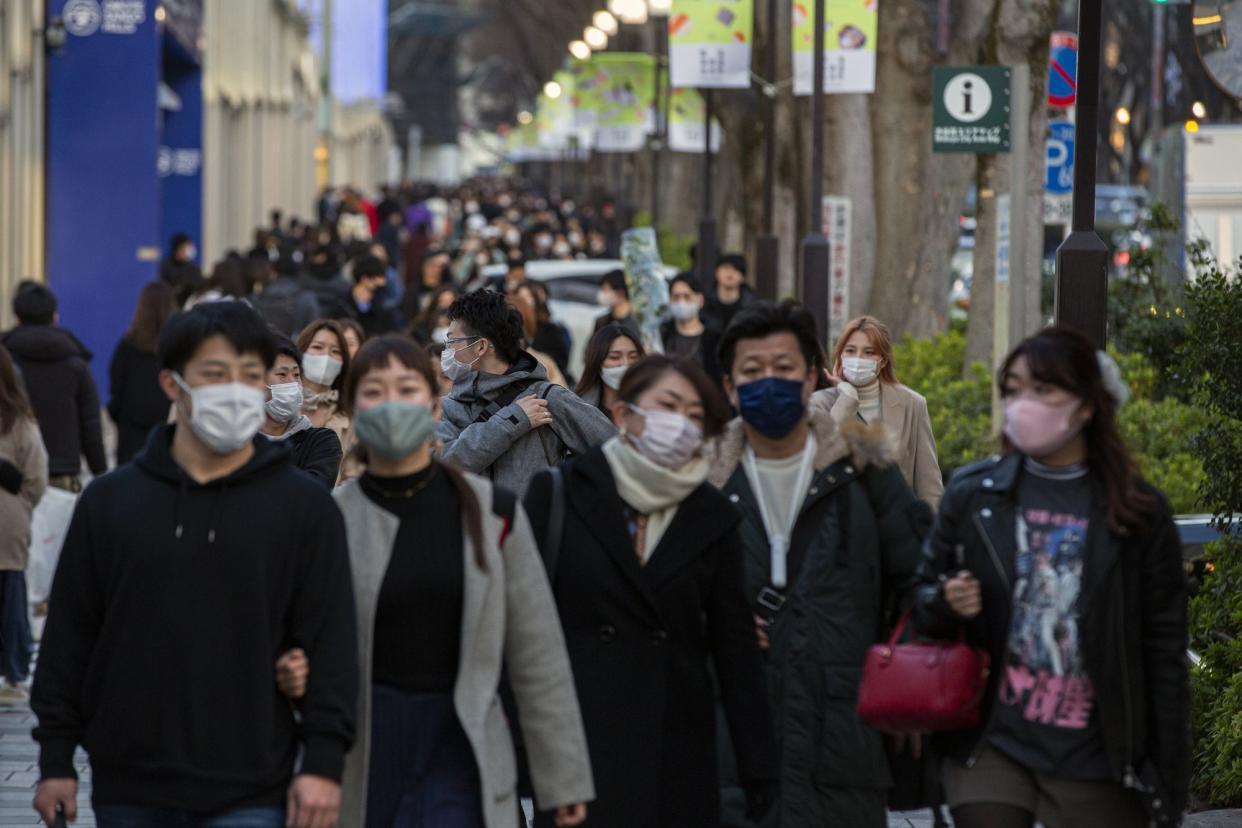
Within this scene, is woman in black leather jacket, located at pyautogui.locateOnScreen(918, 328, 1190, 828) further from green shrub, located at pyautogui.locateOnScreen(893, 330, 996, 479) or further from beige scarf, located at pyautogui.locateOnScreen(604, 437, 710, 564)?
green shrub, located at pyautogui.locateOnScreen(893, 330, 996, 479)

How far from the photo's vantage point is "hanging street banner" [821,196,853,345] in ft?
62.1

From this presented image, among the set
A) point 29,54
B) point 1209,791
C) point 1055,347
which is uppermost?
point 29,54

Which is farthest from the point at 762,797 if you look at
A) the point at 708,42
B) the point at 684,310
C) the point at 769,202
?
the point at 769,202

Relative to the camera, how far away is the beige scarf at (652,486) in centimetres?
512

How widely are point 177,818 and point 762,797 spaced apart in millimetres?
1322

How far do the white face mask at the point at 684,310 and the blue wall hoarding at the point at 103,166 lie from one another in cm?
1156

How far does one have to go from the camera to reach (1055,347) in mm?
4945

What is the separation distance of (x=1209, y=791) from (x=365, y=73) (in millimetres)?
51969

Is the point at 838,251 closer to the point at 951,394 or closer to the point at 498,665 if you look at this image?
the point at 951,394

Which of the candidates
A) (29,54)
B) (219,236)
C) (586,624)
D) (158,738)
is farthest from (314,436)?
(219,236)

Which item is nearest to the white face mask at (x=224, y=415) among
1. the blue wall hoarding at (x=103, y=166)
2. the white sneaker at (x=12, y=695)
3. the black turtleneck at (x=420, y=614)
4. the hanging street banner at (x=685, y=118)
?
the black turtleneck at (x=420, y=614)

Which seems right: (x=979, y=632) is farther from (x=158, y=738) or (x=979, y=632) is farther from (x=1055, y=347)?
(x=158, y=738)

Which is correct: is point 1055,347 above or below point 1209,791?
above

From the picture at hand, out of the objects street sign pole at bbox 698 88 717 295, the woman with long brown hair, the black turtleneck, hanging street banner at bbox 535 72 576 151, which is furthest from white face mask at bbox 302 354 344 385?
hanging street banner at bbox 535 72 576 151
